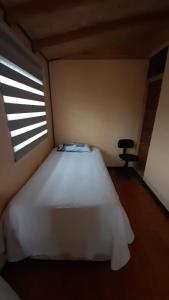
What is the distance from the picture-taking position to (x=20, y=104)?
5.08 feet

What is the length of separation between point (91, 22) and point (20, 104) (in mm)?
1278

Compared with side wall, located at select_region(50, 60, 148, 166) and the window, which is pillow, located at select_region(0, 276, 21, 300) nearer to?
the window

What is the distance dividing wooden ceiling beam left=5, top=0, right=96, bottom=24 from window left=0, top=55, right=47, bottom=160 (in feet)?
1.41

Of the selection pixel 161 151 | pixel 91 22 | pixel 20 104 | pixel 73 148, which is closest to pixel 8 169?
pixel 20 104

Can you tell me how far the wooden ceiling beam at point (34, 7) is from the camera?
1.25 meters

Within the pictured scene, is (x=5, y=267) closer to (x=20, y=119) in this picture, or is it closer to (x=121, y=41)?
(x=20, y=119)

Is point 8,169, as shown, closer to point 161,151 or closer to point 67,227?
point 67,227

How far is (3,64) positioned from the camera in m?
1.23

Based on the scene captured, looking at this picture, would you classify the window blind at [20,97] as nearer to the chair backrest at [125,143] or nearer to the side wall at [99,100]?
the side wall at [99,100]

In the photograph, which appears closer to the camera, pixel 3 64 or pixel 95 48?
pixel 3 64

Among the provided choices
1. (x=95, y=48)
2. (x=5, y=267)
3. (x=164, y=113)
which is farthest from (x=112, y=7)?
(x=5, y=267)

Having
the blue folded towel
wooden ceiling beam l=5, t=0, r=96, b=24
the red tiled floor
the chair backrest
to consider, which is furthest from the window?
the chair backrest

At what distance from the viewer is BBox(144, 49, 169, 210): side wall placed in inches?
79.6

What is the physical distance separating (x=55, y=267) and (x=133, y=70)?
3.26 meters
